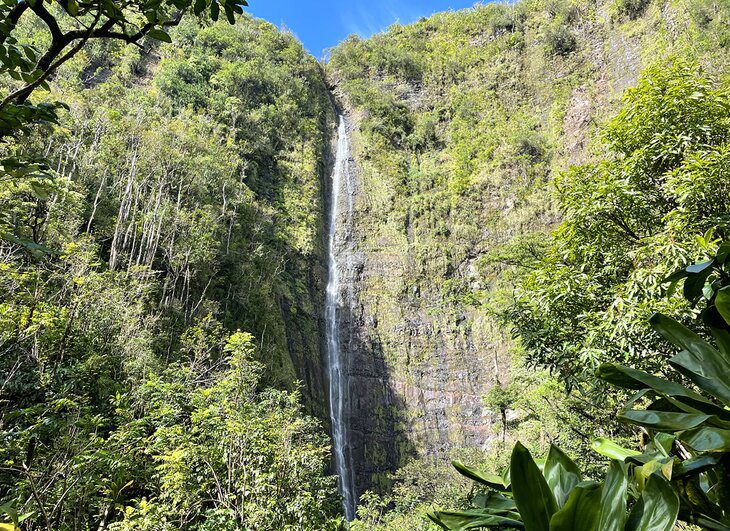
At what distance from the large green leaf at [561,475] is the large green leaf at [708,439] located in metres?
0.23

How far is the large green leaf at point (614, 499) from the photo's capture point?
2.44 ft

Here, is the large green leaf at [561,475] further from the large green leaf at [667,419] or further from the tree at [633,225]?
the tree at [633,225]

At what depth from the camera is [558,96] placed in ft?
79.8

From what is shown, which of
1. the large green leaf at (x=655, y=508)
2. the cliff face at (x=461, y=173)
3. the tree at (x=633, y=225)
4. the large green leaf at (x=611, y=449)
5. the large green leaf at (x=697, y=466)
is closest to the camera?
the large green leaf at (x=655, y=508)

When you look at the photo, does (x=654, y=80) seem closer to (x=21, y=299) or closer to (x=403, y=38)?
(x=21, y=299)

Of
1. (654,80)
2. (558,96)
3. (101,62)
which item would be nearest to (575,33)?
(558,96)

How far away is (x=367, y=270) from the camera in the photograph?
2306 cm

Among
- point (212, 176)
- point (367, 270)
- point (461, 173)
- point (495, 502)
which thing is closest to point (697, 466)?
point (495, 502)

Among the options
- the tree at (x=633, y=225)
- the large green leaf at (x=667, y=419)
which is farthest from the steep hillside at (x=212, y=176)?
the large green leaf at (x=667, y=419)

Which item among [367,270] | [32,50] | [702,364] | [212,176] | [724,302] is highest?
[212,176]

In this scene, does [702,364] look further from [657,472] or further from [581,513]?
[581,513]

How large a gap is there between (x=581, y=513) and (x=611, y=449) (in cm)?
45

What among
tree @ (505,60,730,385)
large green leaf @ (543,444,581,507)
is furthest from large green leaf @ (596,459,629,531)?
tree @ (505,60,730,385)

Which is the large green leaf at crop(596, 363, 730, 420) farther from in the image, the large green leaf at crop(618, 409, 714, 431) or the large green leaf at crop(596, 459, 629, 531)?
the large green leaf at crop(596, 459, 629, 531)
